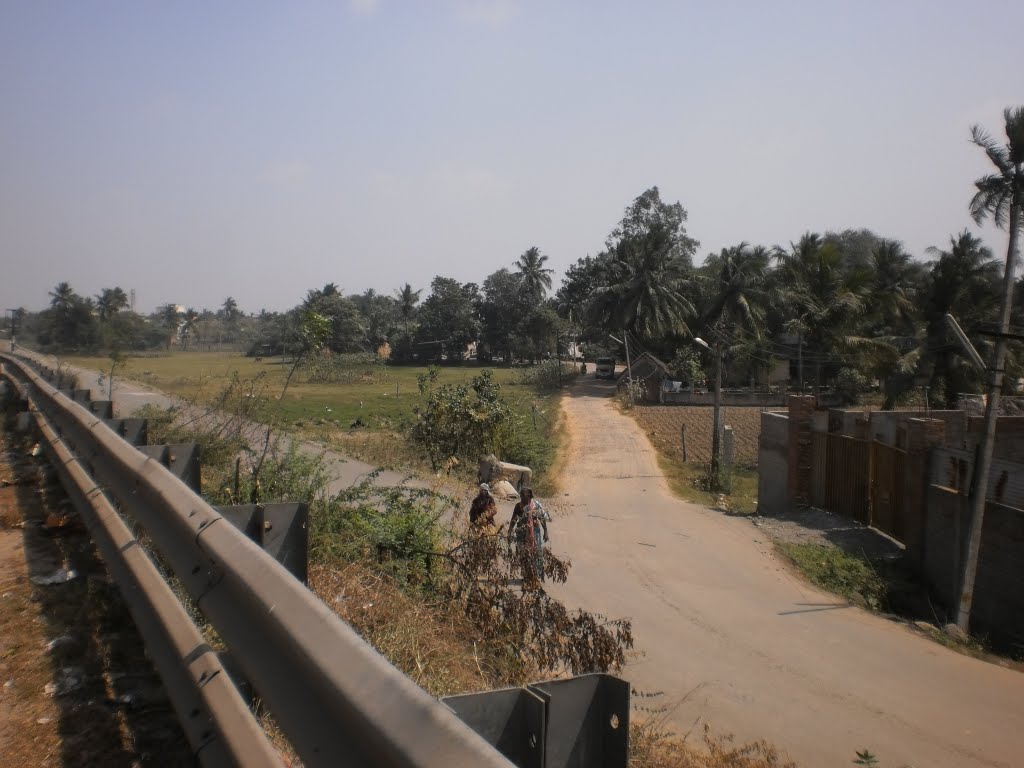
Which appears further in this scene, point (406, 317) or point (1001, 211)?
point (406, 317)

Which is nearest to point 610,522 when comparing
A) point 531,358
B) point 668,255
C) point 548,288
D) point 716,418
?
point 716,418

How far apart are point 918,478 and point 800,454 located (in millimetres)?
5168

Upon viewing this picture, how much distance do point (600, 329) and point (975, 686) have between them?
166 feet

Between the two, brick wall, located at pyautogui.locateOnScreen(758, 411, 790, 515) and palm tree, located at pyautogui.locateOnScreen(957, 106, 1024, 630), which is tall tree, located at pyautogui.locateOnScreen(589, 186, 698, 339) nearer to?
brick wall, located at pyautogui.locateOnScreen(758, 411, 790, 515)

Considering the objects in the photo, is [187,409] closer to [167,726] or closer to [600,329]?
[167,726]

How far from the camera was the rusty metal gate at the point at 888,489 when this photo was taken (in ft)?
59.3

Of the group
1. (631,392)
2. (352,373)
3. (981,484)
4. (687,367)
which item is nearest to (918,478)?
(981,484)

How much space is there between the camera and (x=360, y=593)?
452cm

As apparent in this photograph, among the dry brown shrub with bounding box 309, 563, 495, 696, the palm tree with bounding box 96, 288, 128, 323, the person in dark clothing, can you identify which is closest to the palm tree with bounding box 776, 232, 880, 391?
the person in dark clothing

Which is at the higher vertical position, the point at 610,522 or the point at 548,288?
the point at 548,288

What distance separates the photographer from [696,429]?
130 ft

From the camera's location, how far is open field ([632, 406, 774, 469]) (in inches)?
1362

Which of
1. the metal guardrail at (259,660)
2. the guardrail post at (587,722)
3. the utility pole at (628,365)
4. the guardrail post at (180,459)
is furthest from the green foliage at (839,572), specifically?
the utility pole at (628,365)

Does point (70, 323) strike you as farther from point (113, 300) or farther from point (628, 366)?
point (628, 366)
